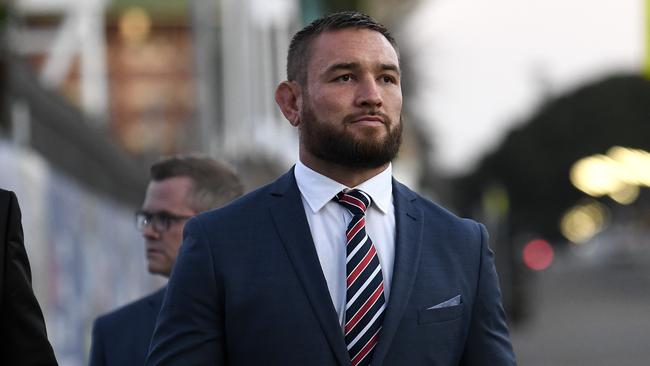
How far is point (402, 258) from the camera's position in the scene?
4.10 m

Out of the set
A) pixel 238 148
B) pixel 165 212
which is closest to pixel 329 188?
pixel 165 212

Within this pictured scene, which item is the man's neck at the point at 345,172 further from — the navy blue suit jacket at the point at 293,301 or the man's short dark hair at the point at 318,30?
the man's short dark hair at the point at 318,30

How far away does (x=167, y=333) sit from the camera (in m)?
4.07

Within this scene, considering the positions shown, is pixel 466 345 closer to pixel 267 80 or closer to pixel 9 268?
pixel 9 268

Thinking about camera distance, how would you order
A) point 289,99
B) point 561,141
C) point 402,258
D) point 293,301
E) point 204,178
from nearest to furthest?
point 293,301 → point 402,258 → point 289,99 → point 204,178 → point 561,141

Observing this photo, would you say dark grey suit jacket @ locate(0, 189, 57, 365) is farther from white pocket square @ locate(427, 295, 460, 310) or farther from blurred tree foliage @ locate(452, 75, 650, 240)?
blurred tree foliage @ locate(452, 75, 650, 240)

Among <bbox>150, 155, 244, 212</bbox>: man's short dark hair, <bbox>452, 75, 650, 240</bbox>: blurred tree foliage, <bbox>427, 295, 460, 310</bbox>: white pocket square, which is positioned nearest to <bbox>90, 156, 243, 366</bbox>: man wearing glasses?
<bbox>150, 155, 244, 212</bbox>: man's short dark hair

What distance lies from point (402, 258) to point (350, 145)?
29cm

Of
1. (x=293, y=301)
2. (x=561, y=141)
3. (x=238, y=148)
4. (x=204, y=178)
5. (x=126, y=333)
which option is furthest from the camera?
(x=561, y=141)

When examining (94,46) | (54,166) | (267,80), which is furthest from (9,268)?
(267,80)

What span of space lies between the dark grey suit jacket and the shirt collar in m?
0.70

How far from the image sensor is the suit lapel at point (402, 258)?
3.99 metres

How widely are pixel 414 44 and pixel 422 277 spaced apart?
48737 millimetres

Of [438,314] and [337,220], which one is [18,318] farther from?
[438,314]
